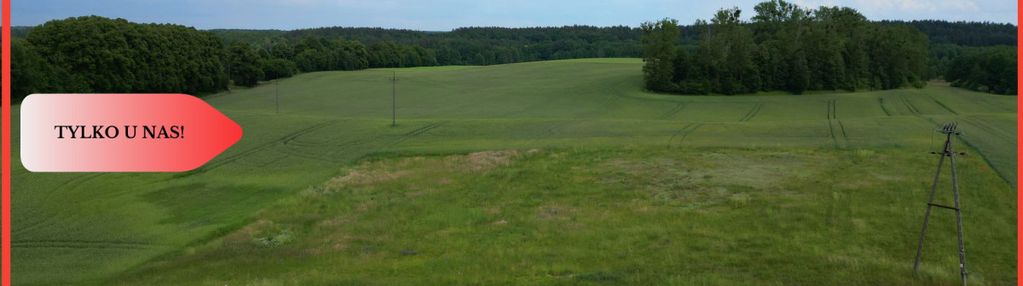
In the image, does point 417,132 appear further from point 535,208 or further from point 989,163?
point 989,163

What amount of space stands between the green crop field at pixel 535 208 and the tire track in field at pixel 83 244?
85 mm

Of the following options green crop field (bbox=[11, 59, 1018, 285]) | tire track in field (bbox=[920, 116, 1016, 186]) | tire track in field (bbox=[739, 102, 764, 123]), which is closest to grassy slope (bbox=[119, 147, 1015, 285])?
A: green crop field (bbox=[11, 59, 1018, 285])

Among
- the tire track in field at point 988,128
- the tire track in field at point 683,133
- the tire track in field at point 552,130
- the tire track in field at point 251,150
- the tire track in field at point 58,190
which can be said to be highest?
the tire track in field at point 988,128

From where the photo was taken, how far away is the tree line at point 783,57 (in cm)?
7162

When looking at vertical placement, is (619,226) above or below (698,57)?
below

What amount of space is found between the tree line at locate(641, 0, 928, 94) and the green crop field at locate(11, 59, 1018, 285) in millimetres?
25486

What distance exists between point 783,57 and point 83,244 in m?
65.6

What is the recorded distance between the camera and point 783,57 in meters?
72.7

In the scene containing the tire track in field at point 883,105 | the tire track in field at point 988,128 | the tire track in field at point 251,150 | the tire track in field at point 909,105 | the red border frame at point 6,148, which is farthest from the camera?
the tire track in field at point 909,105

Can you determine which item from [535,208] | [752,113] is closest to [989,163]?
[535,208]

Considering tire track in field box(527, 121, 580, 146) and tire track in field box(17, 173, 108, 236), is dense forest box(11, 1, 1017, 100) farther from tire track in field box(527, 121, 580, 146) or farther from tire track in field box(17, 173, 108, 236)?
tire track in field box(17, 173, 108, 236)

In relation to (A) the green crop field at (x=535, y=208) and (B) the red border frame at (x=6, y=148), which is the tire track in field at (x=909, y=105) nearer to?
(A) the green crop field at (x=535, y=208)

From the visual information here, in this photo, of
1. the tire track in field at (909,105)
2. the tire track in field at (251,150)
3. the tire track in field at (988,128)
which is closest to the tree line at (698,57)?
the tire track in field at (909,105)

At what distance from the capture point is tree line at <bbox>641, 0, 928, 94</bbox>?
235 ft
